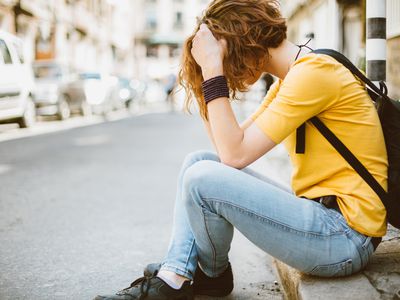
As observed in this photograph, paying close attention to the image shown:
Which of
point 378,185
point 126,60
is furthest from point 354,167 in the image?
point 126,60

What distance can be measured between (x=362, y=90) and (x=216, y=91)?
575mm

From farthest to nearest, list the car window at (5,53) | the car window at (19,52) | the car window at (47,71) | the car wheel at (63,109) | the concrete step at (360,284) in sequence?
1. the car window at (47,71)
2. the car wheel at (63,109)
3. the car window at (19,52)
4. the car window at (5,53)
5. the concrete step at (360,284)

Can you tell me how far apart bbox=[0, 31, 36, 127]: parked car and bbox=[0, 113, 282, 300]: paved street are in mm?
3282

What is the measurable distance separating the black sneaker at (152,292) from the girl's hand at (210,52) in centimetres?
87

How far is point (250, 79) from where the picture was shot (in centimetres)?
238

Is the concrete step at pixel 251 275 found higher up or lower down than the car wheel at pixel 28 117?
higher up

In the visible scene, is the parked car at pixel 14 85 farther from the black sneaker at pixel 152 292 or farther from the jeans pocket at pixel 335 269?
the jeans pocket at pixel 335 269

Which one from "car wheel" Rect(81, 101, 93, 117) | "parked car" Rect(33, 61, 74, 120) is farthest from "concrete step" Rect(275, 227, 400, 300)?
"car wheel" Rect(81, 101, 93, 117)

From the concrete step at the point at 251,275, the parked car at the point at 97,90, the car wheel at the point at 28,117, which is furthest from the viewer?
the parked car at the point at 97,90

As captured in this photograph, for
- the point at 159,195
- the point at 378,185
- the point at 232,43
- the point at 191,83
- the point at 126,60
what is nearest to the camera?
the point at 378,185

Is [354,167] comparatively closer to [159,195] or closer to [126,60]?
[159,195]

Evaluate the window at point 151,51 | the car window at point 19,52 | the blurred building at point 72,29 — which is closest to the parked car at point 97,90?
the blurred building at point 72,29

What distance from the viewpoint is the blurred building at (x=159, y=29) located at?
61.4 m

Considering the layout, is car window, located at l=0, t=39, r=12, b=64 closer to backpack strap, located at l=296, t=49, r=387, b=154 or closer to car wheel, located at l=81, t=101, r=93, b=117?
car wheel, located at l=81, t=101, r=93, b=117
